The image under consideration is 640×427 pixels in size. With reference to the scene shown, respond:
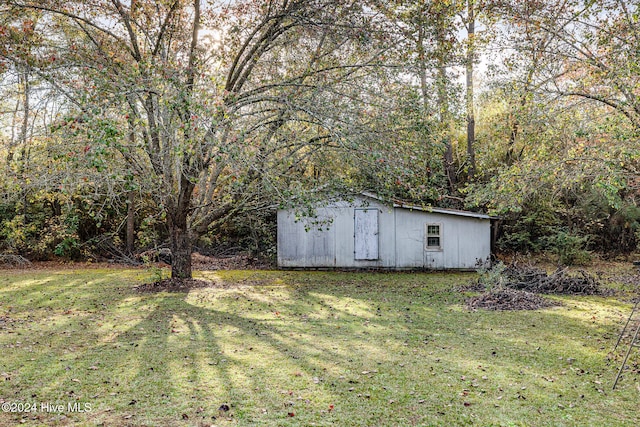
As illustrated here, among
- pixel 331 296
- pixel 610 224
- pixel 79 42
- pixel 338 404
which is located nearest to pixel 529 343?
pixel 338 404

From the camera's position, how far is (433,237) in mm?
15648

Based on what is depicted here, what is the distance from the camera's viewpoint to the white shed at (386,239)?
51.0 ft

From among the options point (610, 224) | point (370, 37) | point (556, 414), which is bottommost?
point (556, 414)

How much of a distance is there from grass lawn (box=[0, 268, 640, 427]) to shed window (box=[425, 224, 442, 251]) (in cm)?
549

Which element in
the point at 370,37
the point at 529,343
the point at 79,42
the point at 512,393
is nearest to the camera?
the point at 512,393

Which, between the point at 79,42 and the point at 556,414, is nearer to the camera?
the point at 556,414

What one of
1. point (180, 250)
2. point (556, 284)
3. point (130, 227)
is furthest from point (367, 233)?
point (130, 227)

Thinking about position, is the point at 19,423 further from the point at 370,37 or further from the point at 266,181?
the point at 370,37

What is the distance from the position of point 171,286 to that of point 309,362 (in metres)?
6.73

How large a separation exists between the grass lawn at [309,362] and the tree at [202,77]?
8.76 feet

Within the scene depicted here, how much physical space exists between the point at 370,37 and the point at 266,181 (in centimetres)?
354

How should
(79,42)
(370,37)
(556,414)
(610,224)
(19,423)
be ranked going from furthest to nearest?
(610,224) → (79,42) → (370,37) → (556,414) → (19,423)

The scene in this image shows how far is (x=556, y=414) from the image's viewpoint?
14.1 feet

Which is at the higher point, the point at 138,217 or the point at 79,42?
the point at 79,42
